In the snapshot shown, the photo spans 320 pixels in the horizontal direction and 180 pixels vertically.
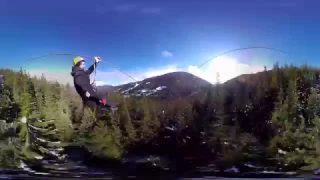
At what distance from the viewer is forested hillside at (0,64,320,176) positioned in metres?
4.22

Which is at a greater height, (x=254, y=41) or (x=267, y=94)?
(x=254, y=41)

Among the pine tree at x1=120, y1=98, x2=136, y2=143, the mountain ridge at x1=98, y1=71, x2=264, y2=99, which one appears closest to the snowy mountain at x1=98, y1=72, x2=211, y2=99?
the mountain ridge at x1=98, y1=71, x2=264, y2=99

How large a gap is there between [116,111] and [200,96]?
0.65 metres

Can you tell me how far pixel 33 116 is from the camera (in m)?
4.38

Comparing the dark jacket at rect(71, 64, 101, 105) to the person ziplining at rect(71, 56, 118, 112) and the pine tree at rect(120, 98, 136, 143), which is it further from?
the pine tree at rect(120, 98, 136, 143)

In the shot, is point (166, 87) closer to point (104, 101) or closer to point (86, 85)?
point (104, 101)

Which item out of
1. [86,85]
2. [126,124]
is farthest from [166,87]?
[86,85]

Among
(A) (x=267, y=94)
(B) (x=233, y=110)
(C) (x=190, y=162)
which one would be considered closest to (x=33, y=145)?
(C) (x=190, y=162)

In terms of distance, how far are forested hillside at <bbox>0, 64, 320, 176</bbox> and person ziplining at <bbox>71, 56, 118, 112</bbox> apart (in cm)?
6

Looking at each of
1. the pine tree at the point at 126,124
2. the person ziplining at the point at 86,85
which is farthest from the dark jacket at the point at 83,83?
the pine tree at the point at 126,124

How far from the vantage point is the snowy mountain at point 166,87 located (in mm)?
4242

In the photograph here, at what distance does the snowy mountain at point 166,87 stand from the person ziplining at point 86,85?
86 mm

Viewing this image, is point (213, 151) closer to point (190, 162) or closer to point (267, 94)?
point (190, 162)

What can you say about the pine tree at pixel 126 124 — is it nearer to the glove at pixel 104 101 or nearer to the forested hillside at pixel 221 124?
the forested hillside at pixel 221 124
